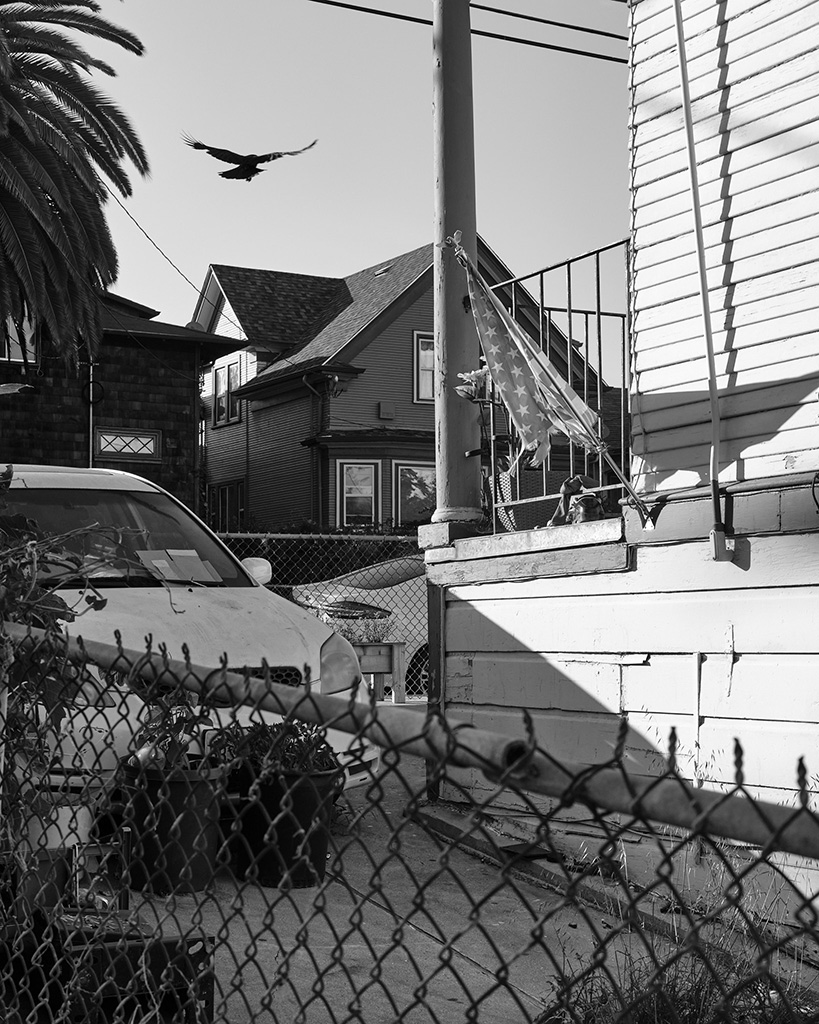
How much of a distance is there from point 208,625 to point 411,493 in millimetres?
19979

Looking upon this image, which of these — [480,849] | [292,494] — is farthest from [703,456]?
[292,494]

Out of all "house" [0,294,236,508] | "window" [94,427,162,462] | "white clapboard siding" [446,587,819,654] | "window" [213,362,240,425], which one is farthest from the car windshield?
"window" [213,362,240,425]

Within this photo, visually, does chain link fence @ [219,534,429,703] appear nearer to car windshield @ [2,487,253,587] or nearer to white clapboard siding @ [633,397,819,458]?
car windshield @ [2,487,253,587]

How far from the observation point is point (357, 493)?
25.5 m

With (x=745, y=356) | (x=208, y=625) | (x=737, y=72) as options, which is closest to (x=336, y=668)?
(x=208, y=625)

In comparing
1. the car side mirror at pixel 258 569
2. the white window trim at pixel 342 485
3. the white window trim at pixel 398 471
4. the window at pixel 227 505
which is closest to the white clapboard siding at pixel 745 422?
the car side mirror at pixel 258 569

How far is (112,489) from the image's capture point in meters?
6.71

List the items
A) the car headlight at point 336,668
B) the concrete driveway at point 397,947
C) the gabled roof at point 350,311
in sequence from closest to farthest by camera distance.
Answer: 1. the concrete driveway at point 397,947
2. the car headlight at point 336,668
3. the gabled roof at point 350,311

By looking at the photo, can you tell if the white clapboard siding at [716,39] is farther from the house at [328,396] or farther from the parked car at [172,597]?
the house at [328,396]

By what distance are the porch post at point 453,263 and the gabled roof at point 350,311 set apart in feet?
59.1

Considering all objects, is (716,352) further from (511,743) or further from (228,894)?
(511,743)

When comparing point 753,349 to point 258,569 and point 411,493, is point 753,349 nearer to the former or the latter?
point 258,569

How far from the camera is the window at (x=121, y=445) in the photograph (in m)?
23.0

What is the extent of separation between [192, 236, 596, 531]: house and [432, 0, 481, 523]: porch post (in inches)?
646
